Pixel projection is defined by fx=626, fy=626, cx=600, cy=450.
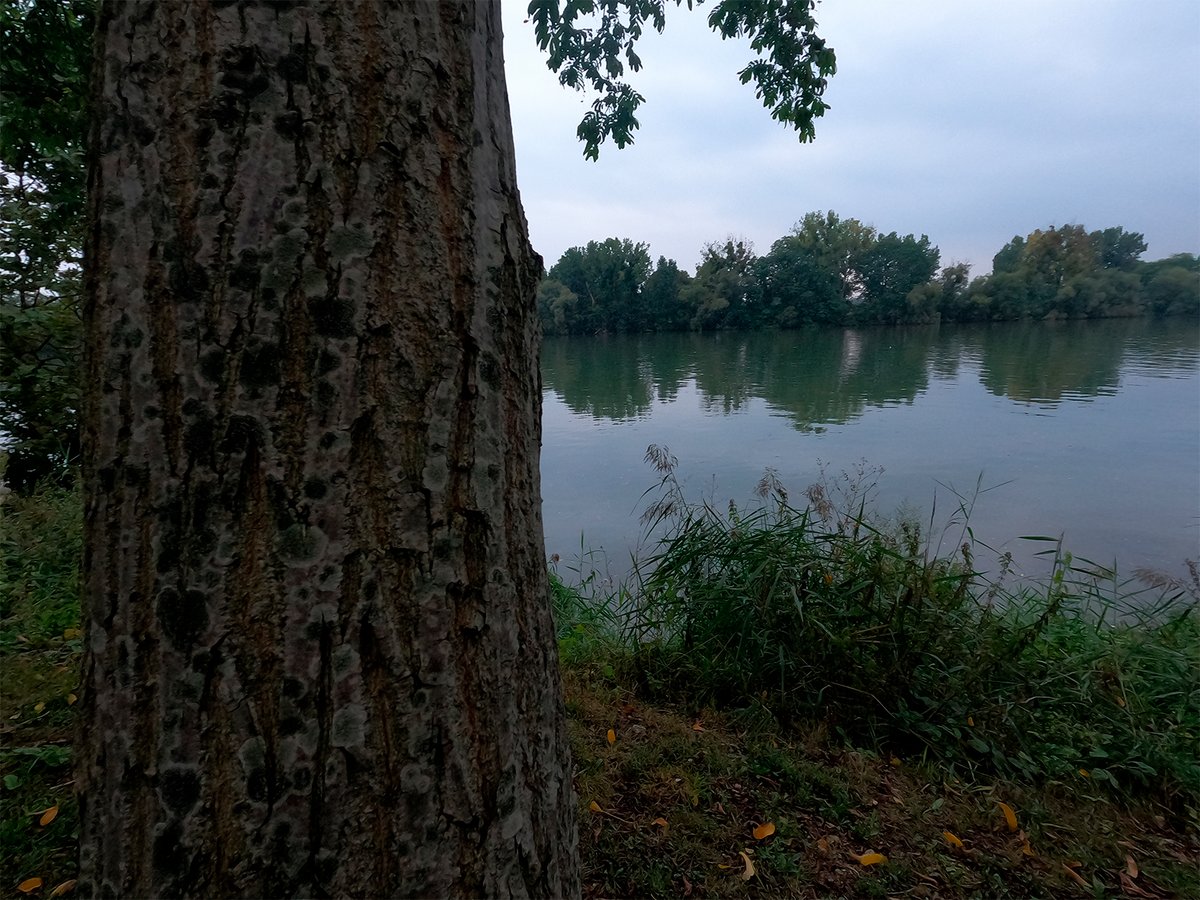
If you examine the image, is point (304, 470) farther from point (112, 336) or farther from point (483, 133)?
point (483, 133)

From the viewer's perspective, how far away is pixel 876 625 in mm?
2830

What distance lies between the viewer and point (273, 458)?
33.1 inches

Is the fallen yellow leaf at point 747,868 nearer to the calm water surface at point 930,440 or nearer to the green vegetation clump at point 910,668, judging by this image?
the green vegetation clump at point 910,668

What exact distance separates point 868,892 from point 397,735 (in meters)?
1.61

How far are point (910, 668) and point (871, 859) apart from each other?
108 centimetres

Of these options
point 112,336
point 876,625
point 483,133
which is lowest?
point 876,625

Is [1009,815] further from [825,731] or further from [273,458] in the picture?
[273,458]

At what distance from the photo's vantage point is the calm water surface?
754 cm

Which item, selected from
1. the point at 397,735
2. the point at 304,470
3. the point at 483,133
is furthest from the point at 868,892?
the point at 483,133

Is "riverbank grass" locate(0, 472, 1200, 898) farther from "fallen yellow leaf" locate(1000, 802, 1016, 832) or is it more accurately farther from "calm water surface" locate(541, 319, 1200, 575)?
"calm water surface" locate(541, 319, 1200, 575)

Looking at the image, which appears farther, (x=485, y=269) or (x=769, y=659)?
(x=769, y=659)

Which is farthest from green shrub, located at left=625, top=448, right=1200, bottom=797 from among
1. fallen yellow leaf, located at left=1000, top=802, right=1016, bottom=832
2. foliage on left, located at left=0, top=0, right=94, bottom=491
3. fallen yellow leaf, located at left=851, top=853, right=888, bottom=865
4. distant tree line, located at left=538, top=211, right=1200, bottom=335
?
distant tree line, located at left=538, top=211, right=1200, bottom=335

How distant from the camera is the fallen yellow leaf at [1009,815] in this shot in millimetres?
2110

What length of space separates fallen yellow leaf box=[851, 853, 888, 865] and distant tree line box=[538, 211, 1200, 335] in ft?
172
